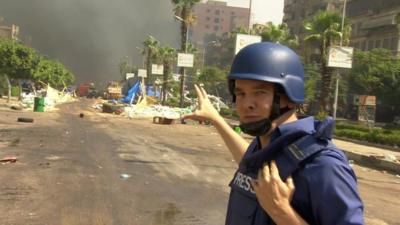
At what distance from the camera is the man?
170cm

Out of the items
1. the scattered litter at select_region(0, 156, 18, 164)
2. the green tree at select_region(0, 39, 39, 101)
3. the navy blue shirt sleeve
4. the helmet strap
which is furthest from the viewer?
the green tree at select_region(0, 39, 39, 101)

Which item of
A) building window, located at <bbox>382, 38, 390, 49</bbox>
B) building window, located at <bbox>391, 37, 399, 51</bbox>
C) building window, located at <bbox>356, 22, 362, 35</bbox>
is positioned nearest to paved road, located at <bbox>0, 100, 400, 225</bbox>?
building window, located at <bbox>391, 37, 399, 51</bbox>

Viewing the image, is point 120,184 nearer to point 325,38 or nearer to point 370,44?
point 325,38

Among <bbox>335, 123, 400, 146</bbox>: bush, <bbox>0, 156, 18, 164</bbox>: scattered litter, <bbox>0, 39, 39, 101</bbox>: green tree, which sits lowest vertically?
<bbox>335, 123, 400, 146</bbox>: bush

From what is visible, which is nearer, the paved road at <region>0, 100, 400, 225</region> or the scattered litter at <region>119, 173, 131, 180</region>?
the paved road at <region>0, 100, 400, 225</region>

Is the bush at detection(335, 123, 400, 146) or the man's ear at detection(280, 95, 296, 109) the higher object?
the man's ear at detection(280, 95, 296, 109)

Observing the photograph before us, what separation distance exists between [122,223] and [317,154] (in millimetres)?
5840

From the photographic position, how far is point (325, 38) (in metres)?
32.2

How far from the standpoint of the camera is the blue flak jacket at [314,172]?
1.68 meters

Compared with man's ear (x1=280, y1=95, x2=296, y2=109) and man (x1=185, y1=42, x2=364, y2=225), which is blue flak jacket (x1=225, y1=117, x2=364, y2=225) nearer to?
man (x1=185, y1=42, x2=364, y2=225)

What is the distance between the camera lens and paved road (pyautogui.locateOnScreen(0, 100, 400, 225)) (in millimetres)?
7738

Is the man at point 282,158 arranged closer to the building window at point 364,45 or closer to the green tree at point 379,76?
the green tree at point 379,76

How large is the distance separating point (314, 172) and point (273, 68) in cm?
46

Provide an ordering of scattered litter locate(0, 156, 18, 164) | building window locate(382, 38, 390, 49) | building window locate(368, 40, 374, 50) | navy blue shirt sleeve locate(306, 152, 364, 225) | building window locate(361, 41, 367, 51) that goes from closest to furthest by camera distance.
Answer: navy blue shirt sleeve locate(306, 152, 364, 225) → scattered litter locate(0, 156, 18, 164) → building window locate(382, 38, 390, 49) → building window locate(368, 40, 374, 50) → building window locate(361, 41, 367, 51)
